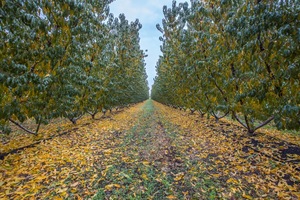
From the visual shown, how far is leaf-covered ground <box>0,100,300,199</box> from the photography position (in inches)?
117

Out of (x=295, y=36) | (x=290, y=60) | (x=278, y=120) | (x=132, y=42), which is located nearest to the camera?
(x=295, y=36)

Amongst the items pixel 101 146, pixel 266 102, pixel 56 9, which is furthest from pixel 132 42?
pixel 266 102

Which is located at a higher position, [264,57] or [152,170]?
[264,57]

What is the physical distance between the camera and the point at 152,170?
12.5 ft

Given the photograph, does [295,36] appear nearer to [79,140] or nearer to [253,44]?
[253,44]

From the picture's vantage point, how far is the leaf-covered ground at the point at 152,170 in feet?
9.77

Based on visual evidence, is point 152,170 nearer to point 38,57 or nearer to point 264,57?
point 264,57

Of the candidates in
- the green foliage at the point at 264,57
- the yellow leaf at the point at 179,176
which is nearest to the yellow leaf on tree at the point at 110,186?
the yellow leaf at the point at 179,176

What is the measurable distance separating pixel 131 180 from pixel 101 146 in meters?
2.44

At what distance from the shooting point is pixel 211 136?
6.91 meters

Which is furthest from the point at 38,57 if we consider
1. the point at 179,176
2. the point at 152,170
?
the point at 179,176

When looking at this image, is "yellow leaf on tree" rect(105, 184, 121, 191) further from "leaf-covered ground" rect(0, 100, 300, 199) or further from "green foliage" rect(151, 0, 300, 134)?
"green foliage" rect(151, 0, 300, 134)

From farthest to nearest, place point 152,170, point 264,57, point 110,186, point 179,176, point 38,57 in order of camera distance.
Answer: point 38,57 → point 264,57 → point 152,170 → point 179,176 → point 110,186

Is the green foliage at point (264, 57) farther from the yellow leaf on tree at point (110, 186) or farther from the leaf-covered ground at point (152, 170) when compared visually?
the yellow leaf on tree at point (110, 186)
